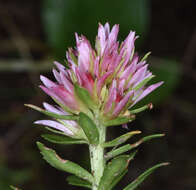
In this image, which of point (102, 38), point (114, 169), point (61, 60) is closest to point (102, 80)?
point (102, 38)

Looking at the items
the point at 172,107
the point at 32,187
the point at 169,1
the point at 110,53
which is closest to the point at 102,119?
the point at 110,53

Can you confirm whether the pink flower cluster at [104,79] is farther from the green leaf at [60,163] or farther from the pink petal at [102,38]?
the green leaf at [60,163]

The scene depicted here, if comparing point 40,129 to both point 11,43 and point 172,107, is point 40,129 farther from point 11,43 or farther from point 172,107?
point 172,107

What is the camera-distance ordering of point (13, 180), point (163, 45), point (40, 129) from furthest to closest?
point (163, 45), point (40, 129), point (13, 180)

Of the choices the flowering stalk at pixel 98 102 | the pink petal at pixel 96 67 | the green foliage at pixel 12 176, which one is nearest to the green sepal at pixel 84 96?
the flowering stalk at pixel 98 102

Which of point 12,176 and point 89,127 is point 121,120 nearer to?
point 89,127
